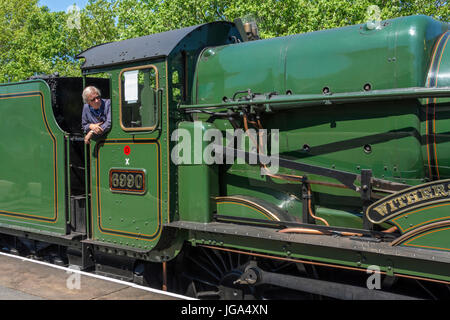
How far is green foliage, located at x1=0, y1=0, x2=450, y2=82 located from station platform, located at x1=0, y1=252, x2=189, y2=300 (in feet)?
14.1

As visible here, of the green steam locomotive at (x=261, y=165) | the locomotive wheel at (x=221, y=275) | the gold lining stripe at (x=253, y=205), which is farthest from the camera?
the locomotive wheel at (x=221, y=275)

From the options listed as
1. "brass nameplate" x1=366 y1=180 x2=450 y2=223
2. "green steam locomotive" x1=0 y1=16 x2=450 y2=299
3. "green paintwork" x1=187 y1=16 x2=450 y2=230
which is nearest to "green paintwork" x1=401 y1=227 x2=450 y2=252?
"green steam locomotive" x1=0 y1=16 x2=450 y2=299

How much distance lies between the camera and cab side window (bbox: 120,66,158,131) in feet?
13.9

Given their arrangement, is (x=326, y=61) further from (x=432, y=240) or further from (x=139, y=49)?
(x=139, y=49)

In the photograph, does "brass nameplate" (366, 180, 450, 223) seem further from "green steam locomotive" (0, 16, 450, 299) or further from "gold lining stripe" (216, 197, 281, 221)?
"gold lining stripe" (216, 197, 281, 221)

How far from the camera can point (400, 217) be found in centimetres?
309

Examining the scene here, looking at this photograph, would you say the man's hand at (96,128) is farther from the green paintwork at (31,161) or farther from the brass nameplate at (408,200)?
the brass nameplate at (408,200)

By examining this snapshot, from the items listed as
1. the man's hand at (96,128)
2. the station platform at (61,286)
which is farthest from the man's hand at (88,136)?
the station platform at (61,286)

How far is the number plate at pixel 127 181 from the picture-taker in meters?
4.34

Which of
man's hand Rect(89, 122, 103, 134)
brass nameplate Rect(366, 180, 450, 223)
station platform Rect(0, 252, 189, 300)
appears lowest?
station platform Rect(0, 252, 189, 300)

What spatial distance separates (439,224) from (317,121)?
4.34ft

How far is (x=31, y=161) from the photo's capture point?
5418 millimetres

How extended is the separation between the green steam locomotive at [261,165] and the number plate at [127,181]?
15 millimetres
